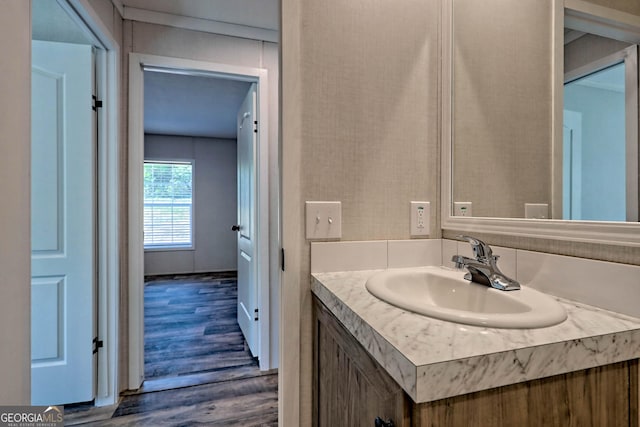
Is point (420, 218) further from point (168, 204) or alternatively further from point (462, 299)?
point (168, 204)

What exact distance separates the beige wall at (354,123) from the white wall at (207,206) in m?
4.80

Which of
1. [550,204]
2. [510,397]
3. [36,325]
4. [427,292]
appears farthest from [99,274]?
[550,204]

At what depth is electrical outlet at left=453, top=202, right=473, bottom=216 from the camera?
3.47 feet

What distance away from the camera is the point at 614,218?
66 centimetres

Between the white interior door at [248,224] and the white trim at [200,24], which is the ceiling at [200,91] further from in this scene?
the white interior door at [248,224]

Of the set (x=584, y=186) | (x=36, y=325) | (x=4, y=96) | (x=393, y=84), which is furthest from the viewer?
(x=36, y=325)

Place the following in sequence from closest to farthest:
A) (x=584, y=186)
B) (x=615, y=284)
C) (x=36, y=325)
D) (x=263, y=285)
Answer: (x=615, y=284)
(x=584, y=186)
(x=36, y=325)
(x=263, y=285)

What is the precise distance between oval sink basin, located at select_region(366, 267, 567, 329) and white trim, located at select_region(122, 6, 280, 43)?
1615 mm

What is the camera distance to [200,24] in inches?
77.9

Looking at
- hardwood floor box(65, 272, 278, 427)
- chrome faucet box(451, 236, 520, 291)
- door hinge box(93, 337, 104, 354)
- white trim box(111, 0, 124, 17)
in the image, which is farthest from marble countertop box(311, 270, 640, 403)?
white trim box(111, 0, 124, 17)

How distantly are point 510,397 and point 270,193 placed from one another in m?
1.89

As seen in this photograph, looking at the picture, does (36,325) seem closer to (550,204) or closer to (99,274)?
(99,274)

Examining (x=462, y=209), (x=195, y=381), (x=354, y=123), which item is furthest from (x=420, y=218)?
(x=195, y=381)

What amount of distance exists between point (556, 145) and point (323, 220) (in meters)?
0.70
